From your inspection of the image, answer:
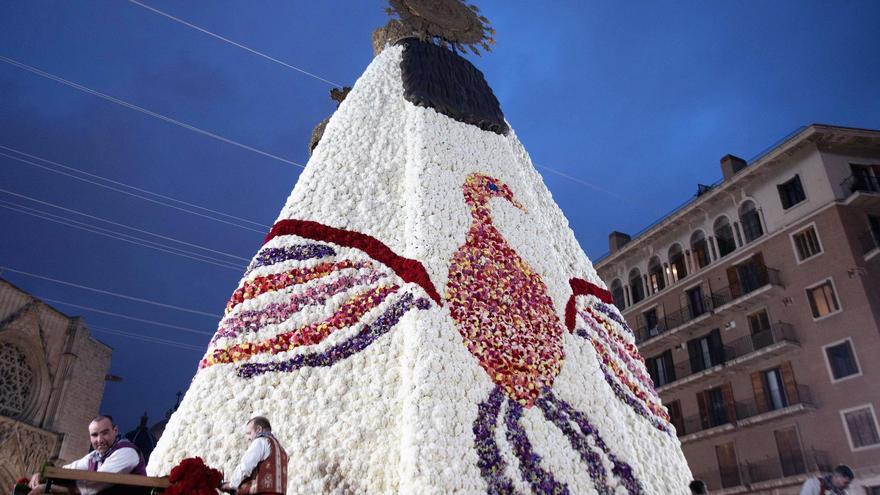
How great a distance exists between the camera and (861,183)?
2348 centimetres

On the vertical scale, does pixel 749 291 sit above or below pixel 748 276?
below

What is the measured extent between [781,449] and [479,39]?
61.3 ft

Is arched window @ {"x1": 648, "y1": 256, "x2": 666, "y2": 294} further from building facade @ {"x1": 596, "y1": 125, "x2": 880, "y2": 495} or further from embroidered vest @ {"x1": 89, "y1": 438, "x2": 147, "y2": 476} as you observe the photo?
embroidered vest @ {"x1": 89, "y1": 438, "x2": 147, "y2": 476}

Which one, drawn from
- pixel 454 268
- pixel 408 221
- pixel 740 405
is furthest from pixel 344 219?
pixel 740 405

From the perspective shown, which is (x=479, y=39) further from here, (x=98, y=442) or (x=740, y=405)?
(x=740, y=405)

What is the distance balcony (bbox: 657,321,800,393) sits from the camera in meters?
23.4

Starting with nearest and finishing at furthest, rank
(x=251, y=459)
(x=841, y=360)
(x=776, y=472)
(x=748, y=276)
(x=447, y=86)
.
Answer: (x=251, y=459)
(x=447, y=86)
(x=841, y=360)
(x=776, y=472)
(x=748, y=276)

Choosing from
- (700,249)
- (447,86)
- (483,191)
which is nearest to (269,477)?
(483,191)

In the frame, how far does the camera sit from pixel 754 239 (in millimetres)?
25844

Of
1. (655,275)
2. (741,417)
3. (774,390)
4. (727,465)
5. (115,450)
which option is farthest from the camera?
(655,275)

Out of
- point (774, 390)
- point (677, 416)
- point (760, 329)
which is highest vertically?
point (760, 329)

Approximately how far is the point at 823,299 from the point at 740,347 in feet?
11.6

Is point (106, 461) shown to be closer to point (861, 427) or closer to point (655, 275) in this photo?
point (861, 427)

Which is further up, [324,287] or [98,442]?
[324,287]
